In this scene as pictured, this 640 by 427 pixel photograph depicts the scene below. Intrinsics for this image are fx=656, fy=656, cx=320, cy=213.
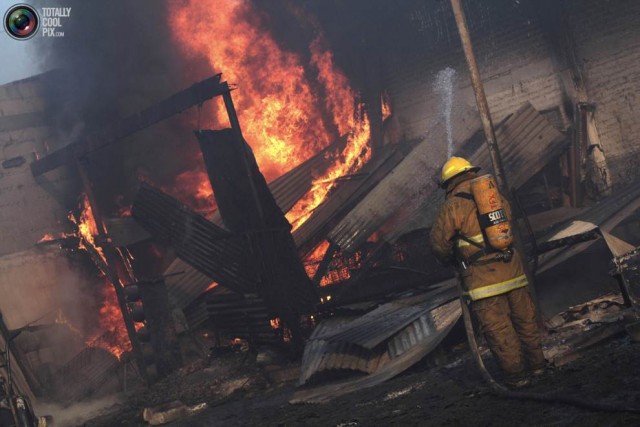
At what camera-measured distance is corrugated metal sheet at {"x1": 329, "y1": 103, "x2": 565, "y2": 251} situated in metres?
13.2

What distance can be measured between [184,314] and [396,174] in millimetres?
5447

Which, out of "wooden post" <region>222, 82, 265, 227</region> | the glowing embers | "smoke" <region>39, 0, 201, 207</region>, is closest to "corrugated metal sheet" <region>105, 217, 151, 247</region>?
"smoke" <region>39, 0, 201, 207</region>

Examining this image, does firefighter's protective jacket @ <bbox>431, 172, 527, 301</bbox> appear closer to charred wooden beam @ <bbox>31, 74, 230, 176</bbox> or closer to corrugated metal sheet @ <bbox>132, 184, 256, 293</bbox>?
corrugated metal sheet @ <bbox>132, 184, 256, 293</bbox>

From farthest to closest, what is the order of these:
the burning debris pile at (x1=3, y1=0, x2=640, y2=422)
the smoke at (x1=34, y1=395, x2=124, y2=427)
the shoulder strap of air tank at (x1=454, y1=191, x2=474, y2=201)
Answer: the smoke at (x1=34, y1=395, x2=124, y2=427) → the burning debris pile at (x1=3, y1=0, x2=640, y2=422) → the shoulder strap of air tank at (x1=454, y1=191, x2=474, y2=201)

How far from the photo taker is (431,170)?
14422 millimetres

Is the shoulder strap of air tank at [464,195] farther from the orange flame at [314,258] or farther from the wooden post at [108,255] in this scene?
the wooden post at [108,255]

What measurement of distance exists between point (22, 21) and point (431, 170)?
494 inches

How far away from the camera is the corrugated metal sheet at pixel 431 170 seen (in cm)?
1320

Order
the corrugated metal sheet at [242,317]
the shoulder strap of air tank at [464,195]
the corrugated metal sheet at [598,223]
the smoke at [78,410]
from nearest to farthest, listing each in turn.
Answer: the shoulder strap of air tank at [464,195]
the corrugated metal sheet at [598,223]
the smoke at [78,410]
the corrugated metal sheet at [242,317]

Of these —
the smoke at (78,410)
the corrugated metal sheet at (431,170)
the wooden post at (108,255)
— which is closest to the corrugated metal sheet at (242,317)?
the wooden post at (108,255)

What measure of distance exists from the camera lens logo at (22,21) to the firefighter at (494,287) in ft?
47.9

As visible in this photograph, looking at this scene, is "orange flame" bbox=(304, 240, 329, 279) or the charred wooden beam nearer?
the charred wooden beam

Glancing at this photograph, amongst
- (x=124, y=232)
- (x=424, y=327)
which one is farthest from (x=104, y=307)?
(x=424, y=327)

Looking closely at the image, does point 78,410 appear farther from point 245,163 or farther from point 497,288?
point 497,288
